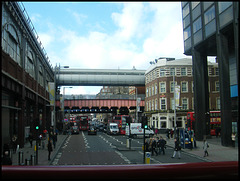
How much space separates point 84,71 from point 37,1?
56017mm

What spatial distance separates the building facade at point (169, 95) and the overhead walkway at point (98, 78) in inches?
115

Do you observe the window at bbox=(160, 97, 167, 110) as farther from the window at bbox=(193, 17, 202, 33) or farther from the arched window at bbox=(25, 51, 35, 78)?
the window at bbox=(193, 17, 202, 33)

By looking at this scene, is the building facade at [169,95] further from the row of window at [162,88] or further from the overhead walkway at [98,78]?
the overhead walkway at [98,78]

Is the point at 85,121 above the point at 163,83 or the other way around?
the other way around

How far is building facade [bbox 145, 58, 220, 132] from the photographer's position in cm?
4141

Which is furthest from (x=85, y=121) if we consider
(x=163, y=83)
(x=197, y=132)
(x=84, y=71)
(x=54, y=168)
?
(x=54, y=168)

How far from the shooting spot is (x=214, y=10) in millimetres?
3693

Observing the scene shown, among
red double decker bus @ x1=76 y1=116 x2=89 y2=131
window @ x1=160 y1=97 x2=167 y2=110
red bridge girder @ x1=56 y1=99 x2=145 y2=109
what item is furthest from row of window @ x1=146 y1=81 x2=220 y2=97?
red double decker bus @ x1=76 y1=116 x2=89 y2=131

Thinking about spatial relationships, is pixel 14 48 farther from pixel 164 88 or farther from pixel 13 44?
pixel 164 88

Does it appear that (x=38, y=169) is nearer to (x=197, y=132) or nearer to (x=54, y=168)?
(x=54, y=168)

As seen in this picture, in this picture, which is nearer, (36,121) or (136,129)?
(36,121)

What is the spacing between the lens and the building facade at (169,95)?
41406mm

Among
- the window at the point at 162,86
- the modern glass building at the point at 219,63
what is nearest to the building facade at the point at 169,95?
the window at the point at 162,86

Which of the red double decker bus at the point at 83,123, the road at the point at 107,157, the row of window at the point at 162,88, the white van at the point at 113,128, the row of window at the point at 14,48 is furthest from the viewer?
the red double decker bus at the point at 83,123
